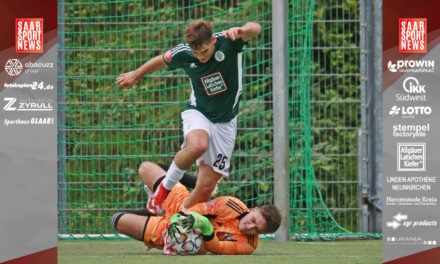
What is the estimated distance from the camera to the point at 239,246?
553 centimetres

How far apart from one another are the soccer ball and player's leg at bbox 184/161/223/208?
2.32 feet

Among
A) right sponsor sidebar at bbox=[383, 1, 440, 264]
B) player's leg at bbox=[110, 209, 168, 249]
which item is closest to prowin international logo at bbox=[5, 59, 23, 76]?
right sponsor sidebar at bbox=[383, 1, 440, 264]

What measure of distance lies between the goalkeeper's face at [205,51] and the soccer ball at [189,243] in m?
1.32

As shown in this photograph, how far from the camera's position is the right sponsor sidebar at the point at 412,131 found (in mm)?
3355

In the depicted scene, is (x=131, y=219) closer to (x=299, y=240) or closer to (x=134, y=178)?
(x=299, y=240)

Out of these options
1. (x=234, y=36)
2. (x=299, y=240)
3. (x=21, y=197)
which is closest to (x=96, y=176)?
(x=299, y=240)

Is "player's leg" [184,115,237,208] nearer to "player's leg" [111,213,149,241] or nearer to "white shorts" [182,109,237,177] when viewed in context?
"white shorts" [182,109,237,177]

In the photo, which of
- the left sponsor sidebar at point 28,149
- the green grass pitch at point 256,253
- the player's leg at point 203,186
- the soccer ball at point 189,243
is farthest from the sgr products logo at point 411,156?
the player's leg at point 203,186

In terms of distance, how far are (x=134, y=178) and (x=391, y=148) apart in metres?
5.55

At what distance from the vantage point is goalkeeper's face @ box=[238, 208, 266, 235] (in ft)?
17.7

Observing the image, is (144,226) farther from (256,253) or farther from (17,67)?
(17,67)

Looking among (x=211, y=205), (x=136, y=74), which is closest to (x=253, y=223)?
(x=211, y=205)

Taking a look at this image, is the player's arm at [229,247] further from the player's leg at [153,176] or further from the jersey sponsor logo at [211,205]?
the player's leg at [153,176]

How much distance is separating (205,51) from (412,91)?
280cm
